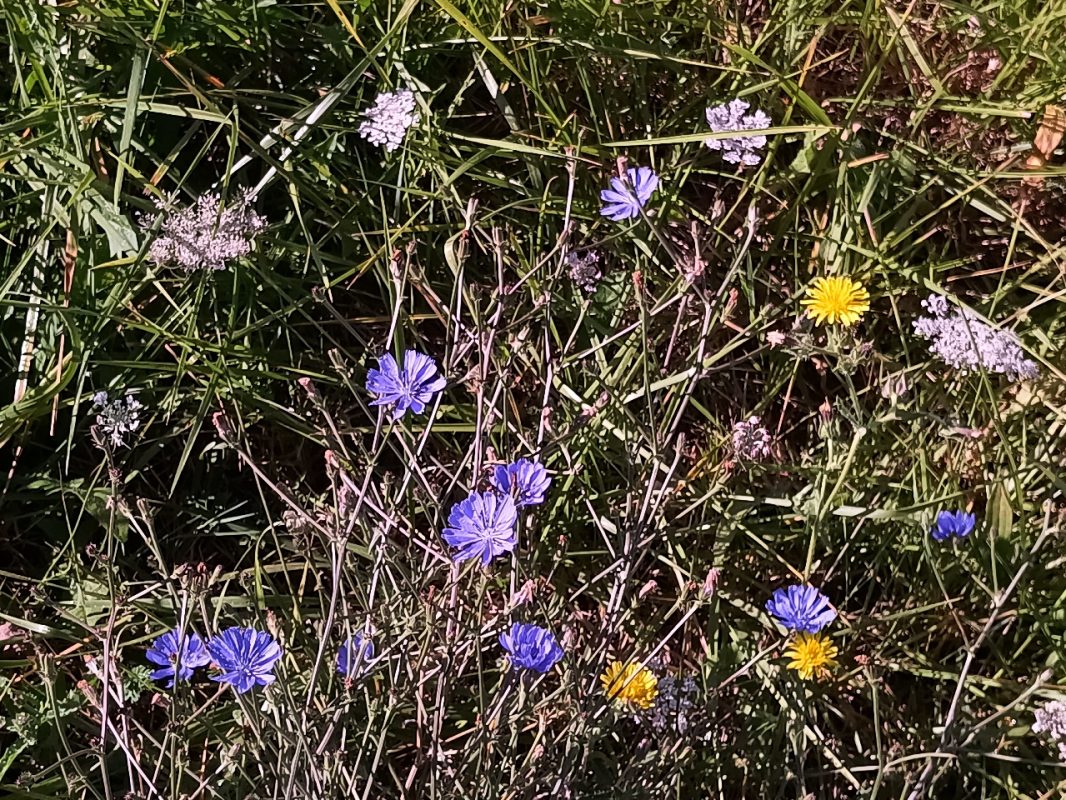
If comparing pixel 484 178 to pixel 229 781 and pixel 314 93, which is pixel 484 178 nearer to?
pixel 314 93

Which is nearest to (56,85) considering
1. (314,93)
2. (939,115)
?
(314,93)

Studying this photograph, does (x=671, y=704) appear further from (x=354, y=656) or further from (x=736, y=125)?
(x=736, y=125)

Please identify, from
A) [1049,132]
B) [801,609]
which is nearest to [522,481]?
[801,609]

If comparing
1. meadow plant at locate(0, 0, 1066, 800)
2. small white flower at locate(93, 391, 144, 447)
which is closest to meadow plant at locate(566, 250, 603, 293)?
meadow plant at locate(0, 0, 1066, 800)

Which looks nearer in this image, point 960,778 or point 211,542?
point 960,778

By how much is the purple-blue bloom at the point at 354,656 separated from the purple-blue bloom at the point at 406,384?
9.4 inches

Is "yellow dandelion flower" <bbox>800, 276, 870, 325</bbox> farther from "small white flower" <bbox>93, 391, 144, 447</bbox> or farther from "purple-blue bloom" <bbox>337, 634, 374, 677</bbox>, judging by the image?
"small white flower" <bbox>93, 391, 144, 447</bbox>

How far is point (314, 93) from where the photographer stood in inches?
58.5

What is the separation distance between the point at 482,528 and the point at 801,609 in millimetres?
430

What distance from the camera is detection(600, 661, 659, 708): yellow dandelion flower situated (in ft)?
3.88

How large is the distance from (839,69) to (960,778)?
1027 millimetres

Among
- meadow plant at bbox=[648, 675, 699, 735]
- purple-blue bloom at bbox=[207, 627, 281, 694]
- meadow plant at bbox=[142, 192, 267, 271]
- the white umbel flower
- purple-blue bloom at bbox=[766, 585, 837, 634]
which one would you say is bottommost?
meadow plant at bbox=[648, 675, 699, 735]

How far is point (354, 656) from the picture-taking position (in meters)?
0.98

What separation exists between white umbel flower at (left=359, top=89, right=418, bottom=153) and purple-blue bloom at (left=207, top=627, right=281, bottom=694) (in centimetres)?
72
